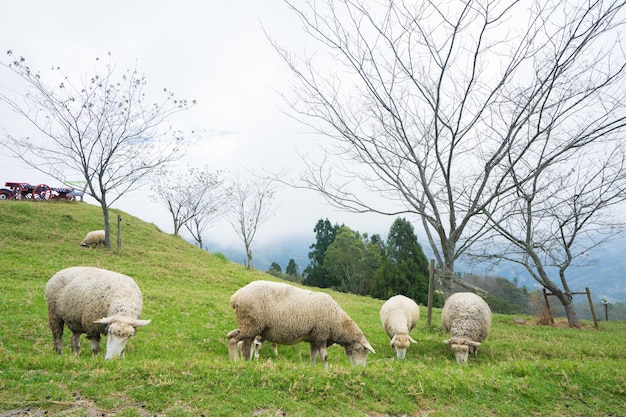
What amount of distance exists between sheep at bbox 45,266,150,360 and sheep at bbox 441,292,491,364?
7215 millimetres

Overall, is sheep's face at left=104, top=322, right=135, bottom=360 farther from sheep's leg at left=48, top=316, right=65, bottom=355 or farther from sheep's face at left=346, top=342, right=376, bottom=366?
sheep's face at left=346, top=342, right=376, bottom=366

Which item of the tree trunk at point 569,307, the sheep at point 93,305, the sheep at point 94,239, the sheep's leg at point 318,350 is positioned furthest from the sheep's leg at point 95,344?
the tree trunk at point 569,307

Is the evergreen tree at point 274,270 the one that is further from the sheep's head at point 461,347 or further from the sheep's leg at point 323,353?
the sheep's leg at point 323,353

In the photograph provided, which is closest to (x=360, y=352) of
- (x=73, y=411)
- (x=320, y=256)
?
(x=73, y=411)

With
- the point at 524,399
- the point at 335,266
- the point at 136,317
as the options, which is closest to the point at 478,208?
the point at 524,399

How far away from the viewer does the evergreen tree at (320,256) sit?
185ft

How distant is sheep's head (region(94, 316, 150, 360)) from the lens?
668 cm

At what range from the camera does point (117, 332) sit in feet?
22.2

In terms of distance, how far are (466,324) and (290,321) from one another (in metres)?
5.16

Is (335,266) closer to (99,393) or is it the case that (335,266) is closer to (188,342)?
(188,342)

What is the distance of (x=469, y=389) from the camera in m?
5.85

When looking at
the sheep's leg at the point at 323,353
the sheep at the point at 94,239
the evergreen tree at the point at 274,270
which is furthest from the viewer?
the evergreen tree at the point at 274,270

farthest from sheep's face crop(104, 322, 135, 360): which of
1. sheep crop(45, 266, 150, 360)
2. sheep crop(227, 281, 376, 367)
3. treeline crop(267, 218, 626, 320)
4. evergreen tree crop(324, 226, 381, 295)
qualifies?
evergreen tree crop(324, 226, 381, 295)

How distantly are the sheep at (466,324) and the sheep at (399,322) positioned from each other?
105cm
